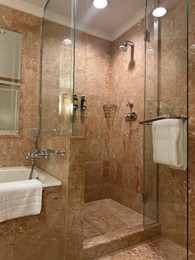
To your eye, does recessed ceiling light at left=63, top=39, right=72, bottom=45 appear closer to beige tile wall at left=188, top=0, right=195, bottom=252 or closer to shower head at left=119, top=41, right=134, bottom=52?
shower head at left=119, top=41, right=134, bottom=52

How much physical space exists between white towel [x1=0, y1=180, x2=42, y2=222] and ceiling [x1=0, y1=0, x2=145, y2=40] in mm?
1477

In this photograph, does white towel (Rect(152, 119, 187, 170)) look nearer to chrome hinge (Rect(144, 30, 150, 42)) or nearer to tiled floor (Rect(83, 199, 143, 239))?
tiled floor (Rect(83, 199, 143, 239))

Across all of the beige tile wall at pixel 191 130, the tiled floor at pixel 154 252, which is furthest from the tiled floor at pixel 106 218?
the beige tile wall at pixel 191 130

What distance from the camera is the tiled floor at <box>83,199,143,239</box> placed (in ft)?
5.86

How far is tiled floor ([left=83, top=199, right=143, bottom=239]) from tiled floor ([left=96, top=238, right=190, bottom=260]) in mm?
213

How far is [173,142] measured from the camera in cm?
147

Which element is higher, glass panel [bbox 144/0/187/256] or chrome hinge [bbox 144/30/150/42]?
chrome hinge [bbox 144/30/150/42]

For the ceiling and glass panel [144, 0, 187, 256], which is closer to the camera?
glass panel [144, 0, 187, 256]

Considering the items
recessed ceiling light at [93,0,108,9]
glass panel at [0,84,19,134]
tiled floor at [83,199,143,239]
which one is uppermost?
recessed ceiling light at [93,0,108,9]

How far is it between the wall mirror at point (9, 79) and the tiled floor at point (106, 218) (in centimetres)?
135

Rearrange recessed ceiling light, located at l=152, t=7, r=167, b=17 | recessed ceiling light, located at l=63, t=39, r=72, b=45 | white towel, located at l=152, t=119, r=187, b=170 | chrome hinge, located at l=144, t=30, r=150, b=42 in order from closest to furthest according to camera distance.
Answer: white towel, located at l=152, t=119, r=187, b=170
recessed ceiling light, located at l=63, t=39, r=72, b=45
recessed ceiling light, located at l=152, t=7, r=167, b=17
chrome hinge, located at l=144, t=30, r=150, b=42

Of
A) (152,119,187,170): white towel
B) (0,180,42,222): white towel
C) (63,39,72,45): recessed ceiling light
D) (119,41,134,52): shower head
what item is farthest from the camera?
(119,41,134,52): shower head

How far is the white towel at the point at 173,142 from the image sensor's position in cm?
146

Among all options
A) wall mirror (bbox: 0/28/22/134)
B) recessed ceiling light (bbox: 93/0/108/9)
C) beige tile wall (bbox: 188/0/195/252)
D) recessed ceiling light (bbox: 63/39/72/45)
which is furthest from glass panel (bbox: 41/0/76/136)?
beige tile wall (bbox: 188/0/195/252)
